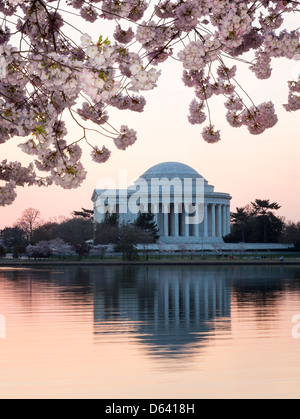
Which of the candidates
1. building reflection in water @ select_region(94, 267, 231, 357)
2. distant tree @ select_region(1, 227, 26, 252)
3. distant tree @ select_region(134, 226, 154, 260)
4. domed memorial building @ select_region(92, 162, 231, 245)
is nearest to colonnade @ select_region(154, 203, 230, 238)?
domed memorial building @ select_region(92, 162, 231, 245)

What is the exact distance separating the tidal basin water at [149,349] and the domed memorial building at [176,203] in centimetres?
9729

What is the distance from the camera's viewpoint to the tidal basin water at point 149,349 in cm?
1030

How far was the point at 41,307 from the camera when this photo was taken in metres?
23.8

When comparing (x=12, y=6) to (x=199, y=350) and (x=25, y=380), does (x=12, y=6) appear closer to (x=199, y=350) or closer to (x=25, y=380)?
(x=25, y=380)

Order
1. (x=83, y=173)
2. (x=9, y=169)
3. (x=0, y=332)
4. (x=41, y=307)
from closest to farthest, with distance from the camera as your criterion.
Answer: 1. (x=83, y=173)
2. (x=9, y=169)
3. (x=0, y=332)
4. (x=41, y=307)

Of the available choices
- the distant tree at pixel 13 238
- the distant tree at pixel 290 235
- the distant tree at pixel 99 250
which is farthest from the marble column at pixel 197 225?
the distant tree at pixel 99 250

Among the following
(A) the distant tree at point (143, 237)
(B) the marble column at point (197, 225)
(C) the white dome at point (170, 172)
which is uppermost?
(C) the white dome at point (170, 172)

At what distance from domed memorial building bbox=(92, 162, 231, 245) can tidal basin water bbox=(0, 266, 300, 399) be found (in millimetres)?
97291

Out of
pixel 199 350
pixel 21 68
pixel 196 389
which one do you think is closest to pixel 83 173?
pixel 21 68

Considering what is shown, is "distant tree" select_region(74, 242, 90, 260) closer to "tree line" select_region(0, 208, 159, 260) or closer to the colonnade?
"tree line" select_region(0, 208, 159, 260)

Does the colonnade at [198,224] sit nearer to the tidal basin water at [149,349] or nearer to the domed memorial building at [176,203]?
the domed memorial building at [176,203]

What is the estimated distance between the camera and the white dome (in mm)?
128500

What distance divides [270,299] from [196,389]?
57.6 ft
